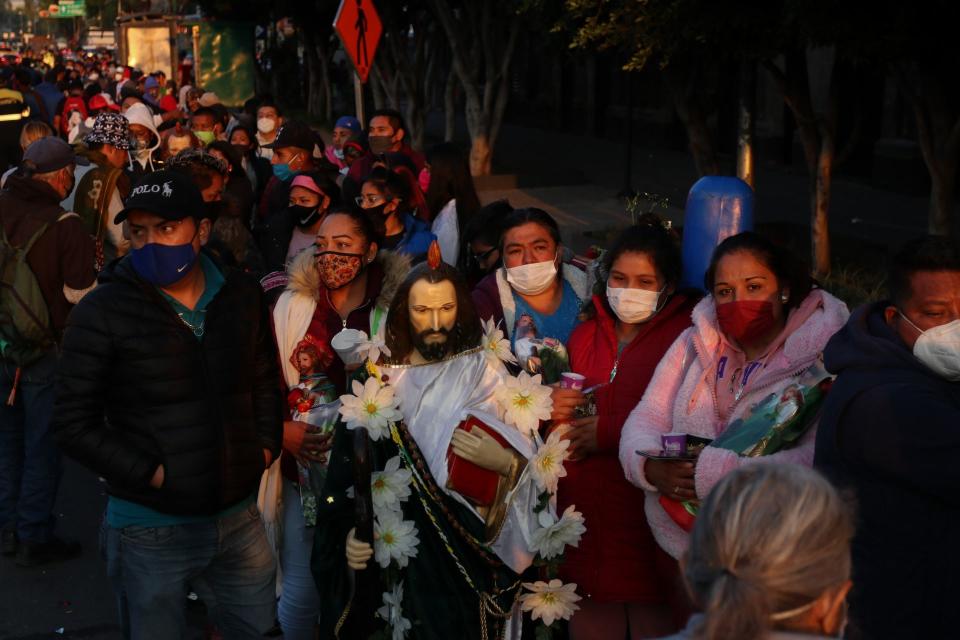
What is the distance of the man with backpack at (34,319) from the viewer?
6.38 metres

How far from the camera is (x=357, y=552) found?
4102 millimetres

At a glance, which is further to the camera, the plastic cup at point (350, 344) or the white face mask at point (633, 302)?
the white face mask at point (633, 302)

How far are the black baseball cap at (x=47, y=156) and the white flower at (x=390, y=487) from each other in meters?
3.43

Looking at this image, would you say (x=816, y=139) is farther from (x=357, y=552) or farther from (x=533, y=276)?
(x=357, y=552)

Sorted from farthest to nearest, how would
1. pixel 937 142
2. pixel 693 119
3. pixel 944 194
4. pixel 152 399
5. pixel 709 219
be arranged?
1. pixel 693 119
2. pixel 937 142
3. pixel 944 194
4. pixel 709 219
5. pixel 152 399

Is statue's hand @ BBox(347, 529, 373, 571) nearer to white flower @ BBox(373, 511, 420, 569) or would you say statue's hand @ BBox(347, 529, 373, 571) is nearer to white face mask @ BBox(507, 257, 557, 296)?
white flower @ BBox(373, 511, 420, 569)

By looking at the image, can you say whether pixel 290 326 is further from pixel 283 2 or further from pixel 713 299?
pixel 283 2

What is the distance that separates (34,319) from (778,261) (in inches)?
156

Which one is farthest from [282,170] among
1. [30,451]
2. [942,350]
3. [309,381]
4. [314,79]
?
[314,79]

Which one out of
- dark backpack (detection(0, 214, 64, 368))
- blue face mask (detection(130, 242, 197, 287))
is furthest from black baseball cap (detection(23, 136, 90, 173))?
blue face mask (detection(130, 242, 197, 287))

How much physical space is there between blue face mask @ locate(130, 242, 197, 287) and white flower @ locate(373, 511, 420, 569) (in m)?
1.06

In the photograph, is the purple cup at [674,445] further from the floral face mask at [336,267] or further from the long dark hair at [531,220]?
the floral face mask at [336,267]

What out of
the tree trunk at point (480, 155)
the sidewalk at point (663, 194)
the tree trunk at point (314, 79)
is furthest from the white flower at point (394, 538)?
the tree trunk at point (314, 79)

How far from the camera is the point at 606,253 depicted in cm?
482
